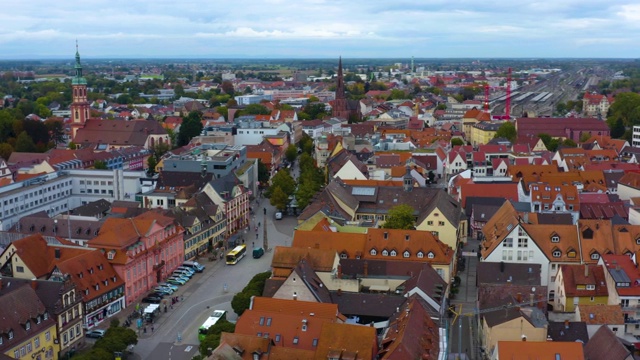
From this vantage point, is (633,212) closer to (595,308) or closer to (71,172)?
(595,308)

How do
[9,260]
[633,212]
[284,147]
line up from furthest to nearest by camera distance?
[284,147]
[633,212]
[9,260]

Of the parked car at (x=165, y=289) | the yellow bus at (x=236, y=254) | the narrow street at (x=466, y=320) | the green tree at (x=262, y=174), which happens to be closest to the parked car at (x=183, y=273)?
the parked car at (x=165, y=289)

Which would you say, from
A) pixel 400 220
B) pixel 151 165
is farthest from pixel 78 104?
pixel 400 220

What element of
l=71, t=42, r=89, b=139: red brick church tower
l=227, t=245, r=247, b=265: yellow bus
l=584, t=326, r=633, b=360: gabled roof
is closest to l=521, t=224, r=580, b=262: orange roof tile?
l=584, t=326, r=633, b=360: gabled roof

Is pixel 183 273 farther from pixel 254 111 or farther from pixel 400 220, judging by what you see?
pixel 254 111

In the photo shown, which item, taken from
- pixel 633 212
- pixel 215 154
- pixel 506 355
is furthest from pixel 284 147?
pixel 506 355

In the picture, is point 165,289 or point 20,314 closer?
point 20,314
